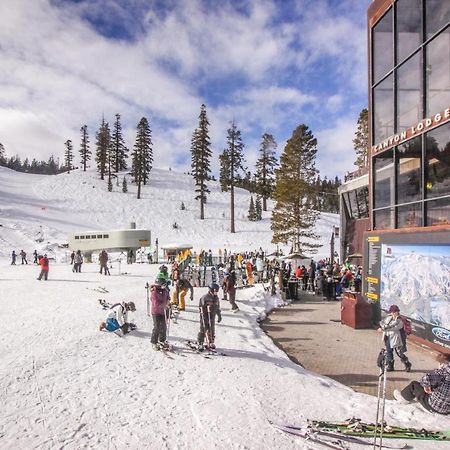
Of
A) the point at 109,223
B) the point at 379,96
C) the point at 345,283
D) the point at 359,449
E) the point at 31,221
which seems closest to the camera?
the point at 359,449

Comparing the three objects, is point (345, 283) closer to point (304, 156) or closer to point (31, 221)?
point (304, 156)

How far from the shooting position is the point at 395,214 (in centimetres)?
1273

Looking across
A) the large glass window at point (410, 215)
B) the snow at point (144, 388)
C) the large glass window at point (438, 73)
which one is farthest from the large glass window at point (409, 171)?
the snow at point (144, 388)

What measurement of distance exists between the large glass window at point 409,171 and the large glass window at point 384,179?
421 mm

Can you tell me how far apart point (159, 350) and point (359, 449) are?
4.84 meters

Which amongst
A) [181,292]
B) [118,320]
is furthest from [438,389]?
[181,292]

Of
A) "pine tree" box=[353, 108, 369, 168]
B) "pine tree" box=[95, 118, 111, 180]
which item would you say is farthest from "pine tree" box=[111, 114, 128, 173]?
"pine tree" box=[353, 108, 369, 168]

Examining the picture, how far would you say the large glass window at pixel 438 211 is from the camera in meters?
10.3

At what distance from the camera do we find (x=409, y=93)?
12.2 meters

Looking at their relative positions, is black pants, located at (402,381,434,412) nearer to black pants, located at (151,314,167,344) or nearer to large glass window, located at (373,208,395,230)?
black pants, located at (151,314,167,344)

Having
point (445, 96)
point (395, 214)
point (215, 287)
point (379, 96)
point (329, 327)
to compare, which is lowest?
point (329, 327)

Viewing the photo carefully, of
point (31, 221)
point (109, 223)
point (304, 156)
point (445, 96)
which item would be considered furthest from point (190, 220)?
point (445, 96)

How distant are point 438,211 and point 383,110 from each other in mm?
5038

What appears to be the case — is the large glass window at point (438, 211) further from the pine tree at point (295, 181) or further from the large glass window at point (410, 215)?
the pine tree at point (295, 181)
